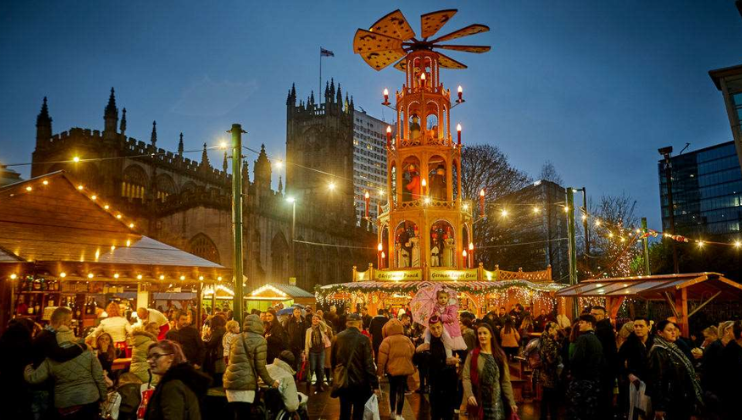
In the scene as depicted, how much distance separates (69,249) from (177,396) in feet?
36.6

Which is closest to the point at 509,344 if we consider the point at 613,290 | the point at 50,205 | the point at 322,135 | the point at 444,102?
the point at 613,290

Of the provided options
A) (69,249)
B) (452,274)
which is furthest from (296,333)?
(452,274)

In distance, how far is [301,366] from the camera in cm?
1445

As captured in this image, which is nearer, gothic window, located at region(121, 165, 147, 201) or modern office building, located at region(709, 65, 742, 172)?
modern office building, located at region(709, 65, 742, 172)

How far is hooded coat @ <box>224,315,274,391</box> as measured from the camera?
21.5 ft

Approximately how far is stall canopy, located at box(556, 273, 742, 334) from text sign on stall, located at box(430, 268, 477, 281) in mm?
9043

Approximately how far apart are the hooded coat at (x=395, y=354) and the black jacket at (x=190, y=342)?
2.62m

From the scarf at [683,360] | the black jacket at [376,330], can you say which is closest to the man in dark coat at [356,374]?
the scarf at [683,360]

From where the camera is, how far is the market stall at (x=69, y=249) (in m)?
11.9

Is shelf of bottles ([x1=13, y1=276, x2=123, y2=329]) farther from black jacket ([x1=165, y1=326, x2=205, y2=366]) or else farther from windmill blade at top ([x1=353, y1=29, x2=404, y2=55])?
windmill blade at top ([x1=353, y1=29, x2=404, y2=55])

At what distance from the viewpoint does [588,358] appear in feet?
20.6

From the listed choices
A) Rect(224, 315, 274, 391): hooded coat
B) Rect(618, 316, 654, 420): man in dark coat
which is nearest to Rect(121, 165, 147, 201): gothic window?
Rect(224, 315, 274, 391): hooded coat

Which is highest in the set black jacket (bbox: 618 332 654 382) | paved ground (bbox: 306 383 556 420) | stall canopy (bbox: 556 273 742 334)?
stall canopy (bbox: 556 273 742 334)

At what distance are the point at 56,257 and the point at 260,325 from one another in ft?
25.2
